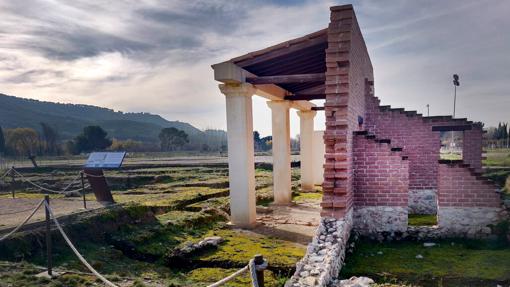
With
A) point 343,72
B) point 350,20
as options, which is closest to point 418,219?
point 343,72

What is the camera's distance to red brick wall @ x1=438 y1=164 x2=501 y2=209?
696cm

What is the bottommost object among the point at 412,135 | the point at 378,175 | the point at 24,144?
the point at 378,175

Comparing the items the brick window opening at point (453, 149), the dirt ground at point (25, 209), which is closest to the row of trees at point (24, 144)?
the dirt ground at point (25, 209)

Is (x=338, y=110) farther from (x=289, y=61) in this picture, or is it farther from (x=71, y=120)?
(x=71, y=120)

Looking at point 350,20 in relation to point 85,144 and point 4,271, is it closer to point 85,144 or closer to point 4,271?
point 4,271

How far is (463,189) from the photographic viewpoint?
23.3 ft

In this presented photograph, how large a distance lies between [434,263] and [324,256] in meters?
2.00

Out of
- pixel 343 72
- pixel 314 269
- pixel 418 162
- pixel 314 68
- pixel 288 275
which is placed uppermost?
pixel 314 68

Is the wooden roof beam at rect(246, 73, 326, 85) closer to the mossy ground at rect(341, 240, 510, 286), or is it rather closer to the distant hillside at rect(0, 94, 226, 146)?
the mossy ground at rect(341, 240, 510, 286)

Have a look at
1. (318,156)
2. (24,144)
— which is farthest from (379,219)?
(24,144)

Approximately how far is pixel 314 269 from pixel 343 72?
12.3 feet

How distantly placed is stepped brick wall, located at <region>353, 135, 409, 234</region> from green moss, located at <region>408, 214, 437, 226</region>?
168 centimetres

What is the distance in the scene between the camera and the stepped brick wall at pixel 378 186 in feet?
23.4

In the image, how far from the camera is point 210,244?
702 centimetres
